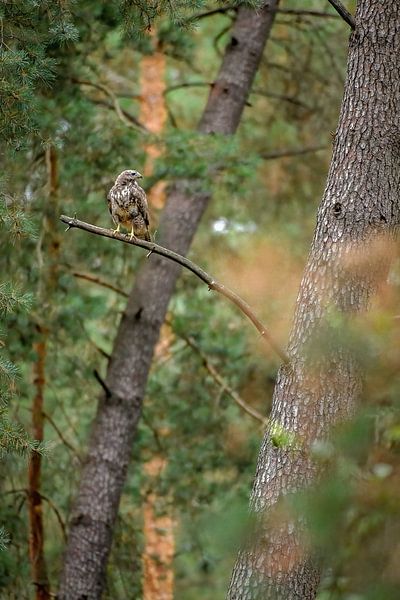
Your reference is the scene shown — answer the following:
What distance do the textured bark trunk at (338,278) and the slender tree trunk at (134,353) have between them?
10.3 ft

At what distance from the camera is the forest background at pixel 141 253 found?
6.58 meters

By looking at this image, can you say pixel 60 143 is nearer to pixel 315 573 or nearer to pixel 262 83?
pixel 315 573

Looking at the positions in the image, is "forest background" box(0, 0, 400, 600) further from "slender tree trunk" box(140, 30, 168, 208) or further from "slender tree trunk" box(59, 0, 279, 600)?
"slender tree trunk" box(59, 0, 279, 600)

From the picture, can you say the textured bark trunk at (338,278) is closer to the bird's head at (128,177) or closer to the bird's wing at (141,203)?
the bird's wing at (141,203)

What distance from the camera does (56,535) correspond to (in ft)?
31.5

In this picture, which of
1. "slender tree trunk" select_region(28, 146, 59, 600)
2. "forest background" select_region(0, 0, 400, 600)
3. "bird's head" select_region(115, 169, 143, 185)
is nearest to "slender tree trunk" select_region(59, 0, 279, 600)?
"forest background" select_region(0, 0, 400, 600)

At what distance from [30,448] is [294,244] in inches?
279

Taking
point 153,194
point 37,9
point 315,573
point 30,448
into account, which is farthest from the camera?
point 153,194

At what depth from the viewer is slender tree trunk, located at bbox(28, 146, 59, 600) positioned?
8648 millimetres

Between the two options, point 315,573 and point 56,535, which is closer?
point 315,573

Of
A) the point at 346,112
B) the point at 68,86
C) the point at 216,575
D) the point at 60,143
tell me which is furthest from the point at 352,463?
the point at 216,575

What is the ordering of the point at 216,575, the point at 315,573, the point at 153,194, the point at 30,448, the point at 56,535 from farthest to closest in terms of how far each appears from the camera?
the point at 216,575 → the point at 153,194 → the point at 56,535 → the point at 30,448 → the point at 315,573

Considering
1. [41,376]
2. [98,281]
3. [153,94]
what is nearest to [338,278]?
[98,281]

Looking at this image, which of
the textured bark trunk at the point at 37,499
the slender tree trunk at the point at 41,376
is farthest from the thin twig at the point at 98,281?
the textured bark trunk at the point at 37,499
